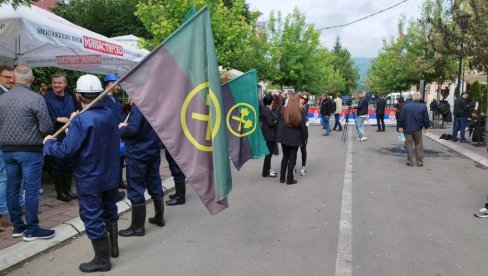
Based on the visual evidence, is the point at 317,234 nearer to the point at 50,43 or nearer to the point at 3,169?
the point at 3,169

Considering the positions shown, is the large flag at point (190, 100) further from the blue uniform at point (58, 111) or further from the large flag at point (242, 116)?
the blue uniform at point (58, 111)

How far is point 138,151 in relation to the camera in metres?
5.48

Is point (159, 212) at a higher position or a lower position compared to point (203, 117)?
lower

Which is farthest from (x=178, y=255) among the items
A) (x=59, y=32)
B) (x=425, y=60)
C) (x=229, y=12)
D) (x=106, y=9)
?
(x=106, y=9)

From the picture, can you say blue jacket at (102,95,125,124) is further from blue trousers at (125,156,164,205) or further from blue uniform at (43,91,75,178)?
blue trousers at (125,156,164,205)

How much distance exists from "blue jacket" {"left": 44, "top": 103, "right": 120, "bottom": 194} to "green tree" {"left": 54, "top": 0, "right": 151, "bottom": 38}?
2748 cm

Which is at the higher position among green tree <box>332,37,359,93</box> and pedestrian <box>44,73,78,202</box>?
green tree <box>332,37,359,93</box>

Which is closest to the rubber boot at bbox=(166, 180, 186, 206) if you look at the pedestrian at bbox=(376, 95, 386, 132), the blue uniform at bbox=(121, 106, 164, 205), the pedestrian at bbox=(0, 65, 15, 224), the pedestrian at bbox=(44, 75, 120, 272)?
the blue uniform at bbox=(121, 106, 164, 205)

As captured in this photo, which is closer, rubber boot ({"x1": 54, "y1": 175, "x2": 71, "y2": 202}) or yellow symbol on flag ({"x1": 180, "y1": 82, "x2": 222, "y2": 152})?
yellow symbol on flag ({"x1": 180, "y1": 82, "x2": 222, "y2": 152})

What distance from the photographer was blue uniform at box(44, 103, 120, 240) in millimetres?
4047

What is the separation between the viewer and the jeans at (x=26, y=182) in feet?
16.2

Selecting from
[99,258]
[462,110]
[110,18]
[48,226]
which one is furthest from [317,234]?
[110,18]

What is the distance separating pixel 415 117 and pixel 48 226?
8547 mm

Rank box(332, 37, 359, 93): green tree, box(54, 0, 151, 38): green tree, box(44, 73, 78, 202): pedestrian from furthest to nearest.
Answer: box(332, 37, 359, 93): green tree < box(54, 0, 151, 38): green tree < box(44, 73, 78, 202): pedestrian
